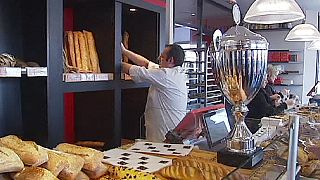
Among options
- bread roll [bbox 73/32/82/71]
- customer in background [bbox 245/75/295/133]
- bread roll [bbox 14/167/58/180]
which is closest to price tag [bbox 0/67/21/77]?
bread roll [bbox 73/32/82/71]

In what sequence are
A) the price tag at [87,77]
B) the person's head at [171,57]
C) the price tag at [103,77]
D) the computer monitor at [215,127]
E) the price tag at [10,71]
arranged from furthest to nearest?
the person's head at [171,57]
the price tag at [103,77]
the price tag at [87,77]
the computer monitor at [215,127]
the price tag at [10,71]

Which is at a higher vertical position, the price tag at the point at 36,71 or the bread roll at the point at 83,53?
the bread roll at the point at 83,53

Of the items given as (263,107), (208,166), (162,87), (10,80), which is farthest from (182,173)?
(263,107)

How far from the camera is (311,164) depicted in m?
1.41

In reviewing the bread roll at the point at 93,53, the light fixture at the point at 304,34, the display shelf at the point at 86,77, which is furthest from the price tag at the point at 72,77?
the light fixture at the point at 304,34

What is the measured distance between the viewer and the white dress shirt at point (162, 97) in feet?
8.18

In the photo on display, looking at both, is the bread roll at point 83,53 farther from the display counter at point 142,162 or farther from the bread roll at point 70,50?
the display counter at point 142,162

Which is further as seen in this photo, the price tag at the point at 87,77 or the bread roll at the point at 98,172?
the price tag at the point at 87,77

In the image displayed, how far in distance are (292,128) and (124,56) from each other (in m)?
1.73

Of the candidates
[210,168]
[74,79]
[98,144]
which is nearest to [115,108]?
[98,144]

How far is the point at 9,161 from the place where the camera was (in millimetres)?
902

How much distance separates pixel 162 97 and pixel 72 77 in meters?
0.87

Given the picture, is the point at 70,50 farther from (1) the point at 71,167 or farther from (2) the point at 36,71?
(1) the point at 71,167

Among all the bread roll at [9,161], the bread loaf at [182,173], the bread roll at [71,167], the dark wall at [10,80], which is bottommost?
the bread loaf at [182,173]
